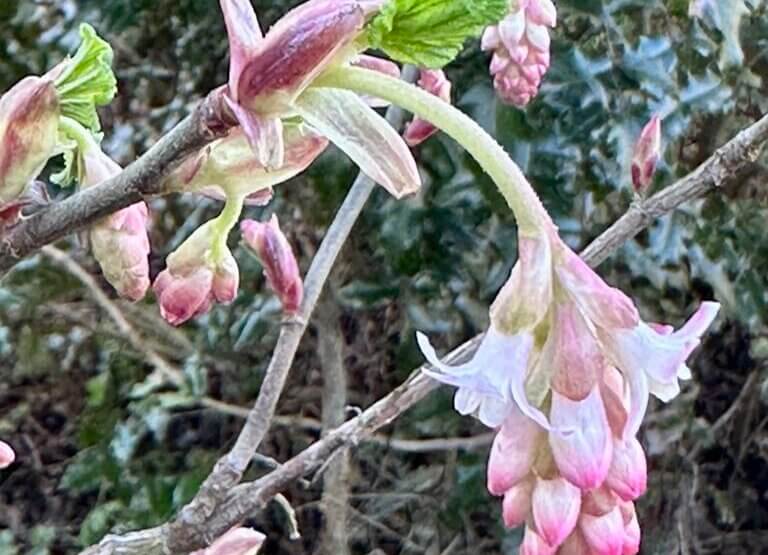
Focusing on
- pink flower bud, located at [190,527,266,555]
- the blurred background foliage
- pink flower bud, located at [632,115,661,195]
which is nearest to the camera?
pink flower bud, located at [190,527,266,555]

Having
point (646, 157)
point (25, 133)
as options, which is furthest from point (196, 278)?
point (646, 157)

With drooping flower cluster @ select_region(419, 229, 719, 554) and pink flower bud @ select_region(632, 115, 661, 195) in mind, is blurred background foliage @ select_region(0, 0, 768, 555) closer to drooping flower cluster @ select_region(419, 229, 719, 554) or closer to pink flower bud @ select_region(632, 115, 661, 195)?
pink flower bud @ select_region(632, 115, 661, 195)

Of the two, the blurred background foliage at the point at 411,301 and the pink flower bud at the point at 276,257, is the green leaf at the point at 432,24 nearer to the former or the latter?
the pink flower bud at the point at 276,257

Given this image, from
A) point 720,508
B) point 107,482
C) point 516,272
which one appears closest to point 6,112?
point 516,272

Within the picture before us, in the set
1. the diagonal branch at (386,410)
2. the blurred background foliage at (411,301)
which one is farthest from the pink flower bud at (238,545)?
the blurred background foliage at (411,301)

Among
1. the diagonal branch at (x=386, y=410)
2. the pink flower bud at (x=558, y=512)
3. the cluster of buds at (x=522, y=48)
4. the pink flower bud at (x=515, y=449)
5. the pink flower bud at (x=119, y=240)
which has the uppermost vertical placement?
the pink flower bud at (x=119, y=240)

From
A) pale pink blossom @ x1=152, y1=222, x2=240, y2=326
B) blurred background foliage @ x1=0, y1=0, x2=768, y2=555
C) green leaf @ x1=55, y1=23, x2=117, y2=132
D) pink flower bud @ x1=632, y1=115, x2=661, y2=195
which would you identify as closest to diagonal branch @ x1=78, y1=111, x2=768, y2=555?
pink flower bud @ x1=632, y1=115, x2=661, y2=195
